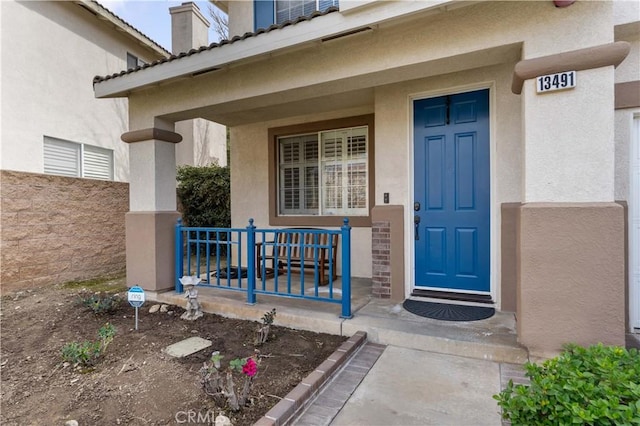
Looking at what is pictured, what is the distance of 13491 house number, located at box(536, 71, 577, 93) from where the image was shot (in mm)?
2438

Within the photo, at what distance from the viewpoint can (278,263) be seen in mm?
5039

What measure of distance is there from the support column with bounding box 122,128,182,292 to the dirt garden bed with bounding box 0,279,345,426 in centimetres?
61

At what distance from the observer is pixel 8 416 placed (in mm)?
2100

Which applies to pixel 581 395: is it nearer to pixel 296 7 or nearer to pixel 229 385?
pixel 229 385

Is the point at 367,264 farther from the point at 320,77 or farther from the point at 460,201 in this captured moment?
the point at 320,77

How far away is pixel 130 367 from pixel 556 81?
4.18 meters

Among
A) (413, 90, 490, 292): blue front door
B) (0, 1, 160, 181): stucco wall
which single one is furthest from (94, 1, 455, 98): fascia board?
(0, 1, 160, 181): stucco wall

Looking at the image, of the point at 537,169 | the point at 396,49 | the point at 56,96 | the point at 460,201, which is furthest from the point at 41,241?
the point at 537,169

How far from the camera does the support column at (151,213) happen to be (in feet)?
14.8

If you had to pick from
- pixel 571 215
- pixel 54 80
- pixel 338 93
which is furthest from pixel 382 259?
pixel 54 80

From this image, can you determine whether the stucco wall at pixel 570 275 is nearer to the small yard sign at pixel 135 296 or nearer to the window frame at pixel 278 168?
the window frame at pixel 278 168

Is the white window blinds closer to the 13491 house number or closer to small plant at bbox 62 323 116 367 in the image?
small plant at bbox 62 323 116 367

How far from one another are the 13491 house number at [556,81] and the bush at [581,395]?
1.93 metres

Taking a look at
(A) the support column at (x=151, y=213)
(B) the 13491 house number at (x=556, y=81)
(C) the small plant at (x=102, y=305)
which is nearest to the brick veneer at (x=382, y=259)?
(B) the 13491 house number at (x=556, y=81)
